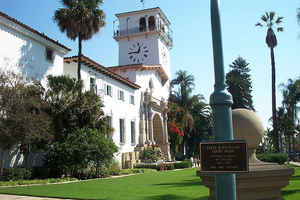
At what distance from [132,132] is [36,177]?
18.6m

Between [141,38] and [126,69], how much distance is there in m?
12.9

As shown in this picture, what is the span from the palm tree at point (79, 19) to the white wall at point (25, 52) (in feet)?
6.08

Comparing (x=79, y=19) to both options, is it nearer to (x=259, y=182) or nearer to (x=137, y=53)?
(x=259, y=182)

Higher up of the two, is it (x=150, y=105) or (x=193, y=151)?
(x=150, y=105)

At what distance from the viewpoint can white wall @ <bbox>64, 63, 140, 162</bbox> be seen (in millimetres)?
28984

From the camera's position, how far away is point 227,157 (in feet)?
15.2

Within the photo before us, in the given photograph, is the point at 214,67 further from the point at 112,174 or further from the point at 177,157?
the point at 177,157

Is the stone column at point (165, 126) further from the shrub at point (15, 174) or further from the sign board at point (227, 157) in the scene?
the sign board at point (227, 157)

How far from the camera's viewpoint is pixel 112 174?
82.2 feet

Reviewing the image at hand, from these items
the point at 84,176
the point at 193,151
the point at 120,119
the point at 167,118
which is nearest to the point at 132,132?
the point at 120,119

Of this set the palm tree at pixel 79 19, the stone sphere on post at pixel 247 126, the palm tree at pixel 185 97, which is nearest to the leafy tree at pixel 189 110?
the palm tree at pixel 185 97

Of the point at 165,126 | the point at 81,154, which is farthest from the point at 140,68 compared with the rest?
the point at 81,154

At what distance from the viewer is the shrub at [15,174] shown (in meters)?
17.5

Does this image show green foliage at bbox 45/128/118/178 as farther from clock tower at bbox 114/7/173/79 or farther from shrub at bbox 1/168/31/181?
clock tower at bbox 114/7/173/79
